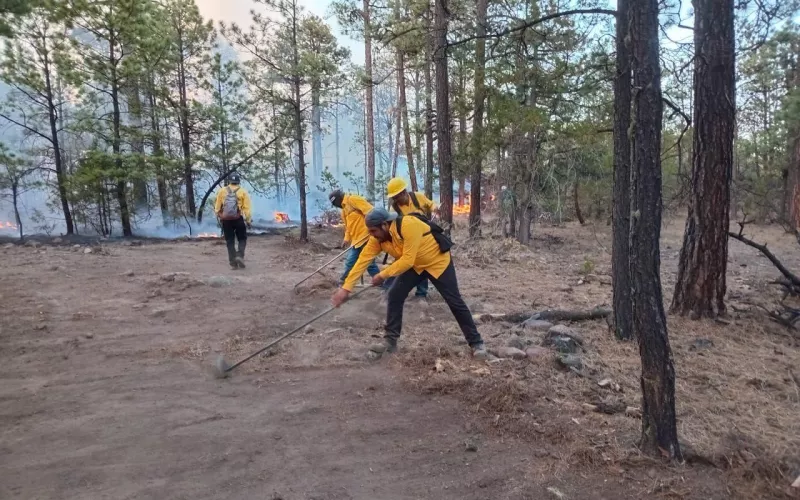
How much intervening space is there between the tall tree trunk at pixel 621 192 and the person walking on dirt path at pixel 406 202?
7.06 feet

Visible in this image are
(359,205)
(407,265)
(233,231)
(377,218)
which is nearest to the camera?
(407,265)

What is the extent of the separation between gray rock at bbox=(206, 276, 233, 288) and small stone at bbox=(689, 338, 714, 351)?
22.5 feet

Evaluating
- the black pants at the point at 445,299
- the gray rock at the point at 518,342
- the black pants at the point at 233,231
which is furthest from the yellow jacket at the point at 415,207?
the black pants at the point at 233,231

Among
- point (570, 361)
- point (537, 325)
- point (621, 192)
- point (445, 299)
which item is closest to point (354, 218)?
point (445, 299)

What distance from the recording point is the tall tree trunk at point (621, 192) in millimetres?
5023

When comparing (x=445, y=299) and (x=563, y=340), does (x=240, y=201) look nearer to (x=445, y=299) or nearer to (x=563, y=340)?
(x=445, y=299)

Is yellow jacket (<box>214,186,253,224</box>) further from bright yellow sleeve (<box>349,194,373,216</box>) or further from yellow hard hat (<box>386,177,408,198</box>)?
yellow hard hat (<box>386,177,408,198</box>)

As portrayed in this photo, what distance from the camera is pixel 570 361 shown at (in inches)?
200

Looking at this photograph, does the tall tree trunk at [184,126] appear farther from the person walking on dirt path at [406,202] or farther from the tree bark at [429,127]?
the person walking on dirt path at [406,202]

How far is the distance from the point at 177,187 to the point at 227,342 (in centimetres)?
1434

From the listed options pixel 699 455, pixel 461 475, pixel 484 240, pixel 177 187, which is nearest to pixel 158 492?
pixel 461 475

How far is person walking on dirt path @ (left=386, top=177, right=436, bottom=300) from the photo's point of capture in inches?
267

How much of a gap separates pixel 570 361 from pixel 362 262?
2263mm

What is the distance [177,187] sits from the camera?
1859cm
